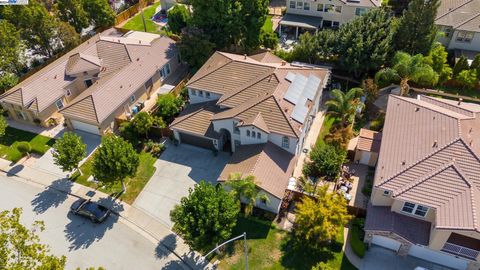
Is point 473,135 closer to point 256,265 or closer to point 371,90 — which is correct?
point 371,90

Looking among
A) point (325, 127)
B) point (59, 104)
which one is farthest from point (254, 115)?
point (59, 104)

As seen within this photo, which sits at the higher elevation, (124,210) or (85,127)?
(85,127)

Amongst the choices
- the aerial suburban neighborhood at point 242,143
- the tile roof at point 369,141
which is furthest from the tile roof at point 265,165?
the tile roof at point 369,141

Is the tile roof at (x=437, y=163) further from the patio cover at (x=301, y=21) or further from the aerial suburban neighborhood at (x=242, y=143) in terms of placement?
the patio cover at (x=301, y=21)

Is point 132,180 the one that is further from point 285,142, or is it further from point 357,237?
point 357,237

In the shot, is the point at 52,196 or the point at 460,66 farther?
the point at 460,66

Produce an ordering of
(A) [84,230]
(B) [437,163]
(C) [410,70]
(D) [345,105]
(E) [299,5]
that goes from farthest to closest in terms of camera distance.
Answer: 1. (E) [299,5]
2. (C) [410,70]
3. (D) [345,105]
4. (A) [84,230]
5. (B) [437,163]

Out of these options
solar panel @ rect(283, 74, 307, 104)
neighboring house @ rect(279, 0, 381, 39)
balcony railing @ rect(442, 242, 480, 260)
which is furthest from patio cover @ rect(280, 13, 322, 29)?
balcony railing @ rect(442, 242, 480, 260)
